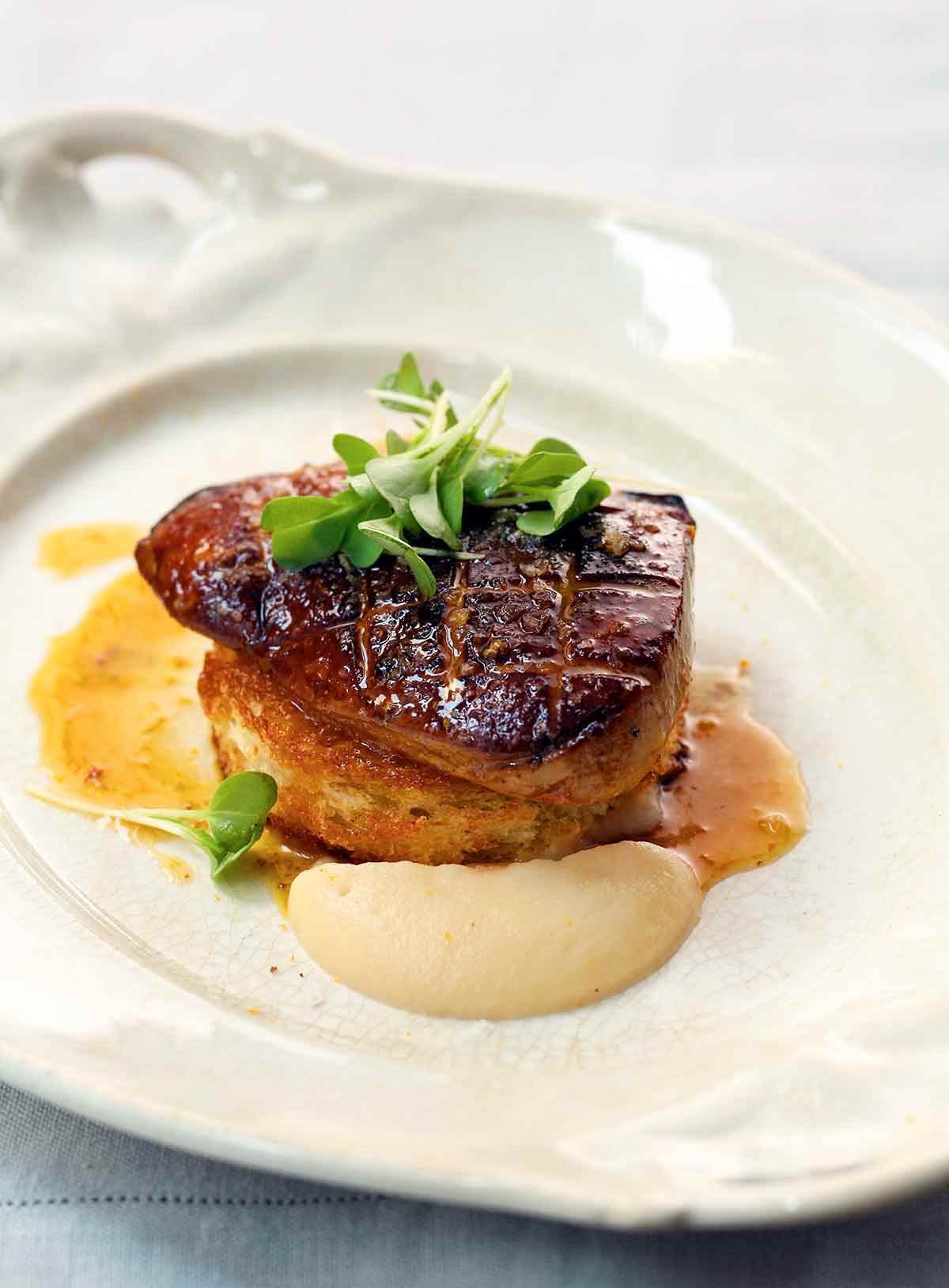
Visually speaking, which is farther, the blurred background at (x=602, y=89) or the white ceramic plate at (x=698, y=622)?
the blurred background at (x=602, y=89)

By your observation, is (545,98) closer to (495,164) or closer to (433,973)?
(495,164)

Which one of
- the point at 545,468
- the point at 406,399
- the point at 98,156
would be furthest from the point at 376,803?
the point at 98,156

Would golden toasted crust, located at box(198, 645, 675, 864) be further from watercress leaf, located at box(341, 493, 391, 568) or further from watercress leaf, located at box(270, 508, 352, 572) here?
watercress leaf, located at box(341, 493, 391, 568)

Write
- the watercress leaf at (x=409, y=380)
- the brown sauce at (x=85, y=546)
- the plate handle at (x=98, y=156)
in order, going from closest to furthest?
the watercress leaf at (x=409, y=380) → the brown sauce at (x=85, y=546) → the plate handle at (x=98, y=156)

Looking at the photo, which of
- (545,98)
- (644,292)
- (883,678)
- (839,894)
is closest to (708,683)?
(883,678)

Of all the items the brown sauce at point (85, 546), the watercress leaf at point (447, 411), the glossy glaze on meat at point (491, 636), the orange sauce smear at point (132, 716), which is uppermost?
the watercress leaf at point (447, 411)

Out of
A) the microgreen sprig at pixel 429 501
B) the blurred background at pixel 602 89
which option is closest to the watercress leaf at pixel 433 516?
the microgreen sprig at pixel 429 501

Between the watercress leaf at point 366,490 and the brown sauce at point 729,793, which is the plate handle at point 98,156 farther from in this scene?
the brown sauce at point 729,793
